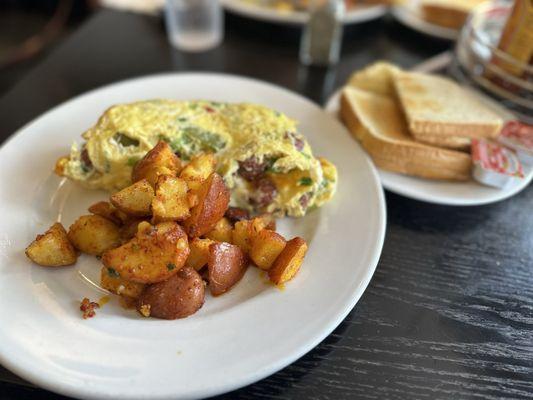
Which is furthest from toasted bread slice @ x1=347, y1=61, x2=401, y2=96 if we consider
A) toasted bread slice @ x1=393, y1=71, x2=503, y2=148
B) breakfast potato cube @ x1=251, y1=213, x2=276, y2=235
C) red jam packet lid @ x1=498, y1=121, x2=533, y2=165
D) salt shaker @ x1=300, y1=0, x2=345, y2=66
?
breakfast potato cube @ x1=251, y1=213, x2=276, y2=235

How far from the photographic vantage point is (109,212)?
4.40ft

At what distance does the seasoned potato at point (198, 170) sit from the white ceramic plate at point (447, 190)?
65 centimetres

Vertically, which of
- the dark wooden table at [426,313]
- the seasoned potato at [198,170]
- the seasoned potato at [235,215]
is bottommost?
the dark wooden table at [426,313]

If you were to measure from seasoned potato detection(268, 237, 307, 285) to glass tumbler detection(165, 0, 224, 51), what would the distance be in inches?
67.5

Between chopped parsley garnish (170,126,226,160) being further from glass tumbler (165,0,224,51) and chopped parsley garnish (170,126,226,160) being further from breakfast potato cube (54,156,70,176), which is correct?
glass tumbler (165,0,224,51)

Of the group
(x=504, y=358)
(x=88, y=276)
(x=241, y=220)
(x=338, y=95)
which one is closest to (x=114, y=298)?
(x=88, y=276)

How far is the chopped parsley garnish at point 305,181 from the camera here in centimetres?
146

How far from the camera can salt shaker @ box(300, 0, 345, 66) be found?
2.23 m

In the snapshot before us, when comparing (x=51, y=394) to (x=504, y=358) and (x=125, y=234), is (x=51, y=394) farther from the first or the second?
(x=504, y=358)

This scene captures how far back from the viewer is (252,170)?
146 cm

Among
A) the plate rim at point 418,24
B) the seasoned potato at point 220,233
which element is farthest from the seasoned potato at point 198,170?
the plate rim at point 418,24

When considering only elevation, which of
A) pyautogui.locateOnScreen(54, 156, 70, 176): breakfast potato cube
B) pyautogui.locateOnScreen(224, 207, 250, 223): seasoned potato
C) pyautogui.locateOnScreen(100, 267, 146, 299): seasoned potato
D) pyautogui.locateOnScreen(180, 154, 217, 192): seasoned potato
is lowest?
pyautogui.locateOnScreen(100, 267, 146, 299): seasoned potato

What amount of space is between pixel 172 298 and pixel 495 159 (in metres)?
1.27

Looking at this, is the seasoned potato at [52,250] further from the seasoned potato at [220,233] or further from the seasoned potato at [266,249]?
the seasoned potato at [266,249]
